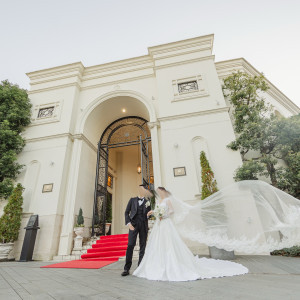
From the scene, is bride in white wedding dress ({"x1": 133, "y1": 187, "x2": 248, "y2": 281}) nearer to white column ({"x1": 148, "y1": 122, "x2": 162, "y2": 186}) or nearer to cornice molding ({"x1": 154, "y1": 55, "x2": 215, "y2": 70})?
white column ({"x1": 148, "y1": 122, "x2": 162, "y2": 186})

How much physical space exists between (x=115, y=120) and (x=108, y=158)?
95.8 inches

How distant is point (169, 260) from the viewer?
3146mm

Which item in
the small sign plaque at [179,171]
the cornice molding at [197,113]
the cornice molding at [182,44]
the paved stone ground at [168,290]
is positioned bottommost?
the paved stone ground at [168,290]

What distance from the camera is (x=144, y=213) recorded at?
385cm

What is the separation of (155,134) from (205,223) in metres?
5.22

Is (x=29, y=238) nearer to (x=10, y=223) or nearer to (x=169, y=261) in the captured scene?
(x=10, y=223)

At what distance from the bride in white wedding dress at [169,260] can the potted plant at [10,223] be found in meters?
5.91

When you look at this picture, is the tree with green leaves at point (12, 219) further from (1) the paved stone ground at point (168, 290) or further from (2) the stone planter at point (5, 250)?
(1) the paved stone ground at point (168, 290)

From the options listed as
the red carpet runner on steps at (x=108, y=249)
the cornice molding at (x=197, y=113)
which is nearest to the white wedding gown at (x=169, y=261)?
the red carpet runner on steps at (x=108, y=249)

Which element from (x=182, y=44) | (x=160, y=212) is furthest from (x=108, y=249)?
(x=182, y=44)

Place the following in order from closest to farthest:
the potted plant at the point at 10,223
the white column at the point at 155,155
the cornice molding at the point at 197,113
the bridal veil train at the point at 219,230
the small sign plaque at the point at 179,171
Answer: the bridal veil train at the point at 219,230, the potted plant at the point at 10,223, the small sign plaque at the point at 179,171, the white column at the point at 155,155, the cornice molding at the point at 197,113

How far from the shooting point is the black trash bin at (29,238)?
21.4ft

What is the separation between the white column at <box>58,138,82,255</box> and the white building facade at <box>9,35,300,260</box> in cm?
4

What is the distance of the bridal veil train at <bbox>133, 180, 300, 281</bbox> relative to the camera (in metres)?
3.11
